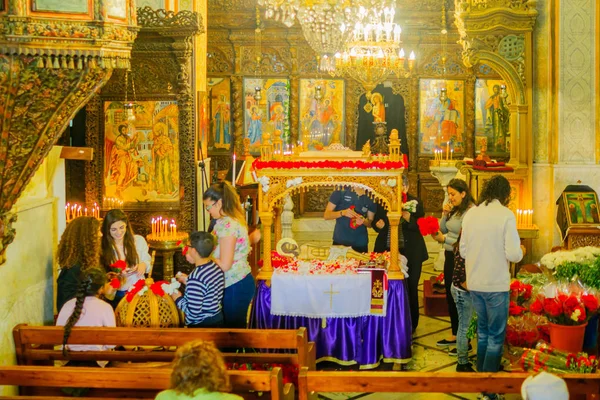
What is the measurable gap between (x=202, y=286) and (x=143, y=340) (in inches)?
26.4

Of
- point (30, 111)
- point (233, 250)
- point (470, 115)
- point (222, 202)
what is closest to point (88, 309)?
point (233, 250)

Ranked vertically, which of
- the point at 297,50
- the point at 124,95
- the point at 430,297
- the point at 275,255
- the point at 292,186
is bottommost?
the point at 430,297

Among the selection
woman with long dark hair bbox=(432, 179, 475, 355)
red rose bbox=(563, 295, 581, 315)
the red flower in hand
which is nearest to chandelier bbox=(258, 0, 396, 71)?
A: woman with long dark hair bbox=(432, 179, 475, 355)

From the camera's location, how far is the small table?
32.3 feet

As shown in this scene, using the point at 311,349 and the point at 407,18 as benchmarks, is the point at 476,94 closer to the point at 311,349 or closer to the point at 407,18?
the point at 407,18

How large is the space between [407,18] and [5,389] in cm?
1283

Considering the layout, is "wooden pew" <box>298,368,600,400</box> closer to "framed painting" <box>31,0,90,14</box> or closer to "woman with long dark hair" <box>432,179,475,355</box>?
"framed painting" <box>31,0,90,14</box>

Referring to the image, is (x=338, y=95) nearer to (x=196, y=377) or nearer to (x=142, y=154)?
(x=142, y=154)

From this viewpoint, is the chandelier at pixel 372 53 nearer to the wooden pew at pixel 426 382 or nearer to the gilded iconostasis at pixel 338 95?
the gilded iconostasis at pixel 338 95

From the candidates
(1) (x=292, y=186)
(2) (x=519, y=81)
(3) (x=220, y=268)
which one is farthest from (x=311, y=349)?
(2) (x=519, y=81)

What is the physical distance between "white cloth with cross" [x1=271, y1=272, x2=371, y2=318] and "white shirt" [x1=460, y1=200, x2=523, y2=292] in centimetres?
138

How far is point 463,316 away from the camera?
725 centimetres

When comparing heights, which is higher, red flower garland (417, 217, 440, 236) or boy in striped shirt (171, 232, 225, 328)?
red flower garland (417, 217, 440, 236)

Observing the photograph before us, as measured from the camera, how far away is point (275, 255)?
8.32 m
